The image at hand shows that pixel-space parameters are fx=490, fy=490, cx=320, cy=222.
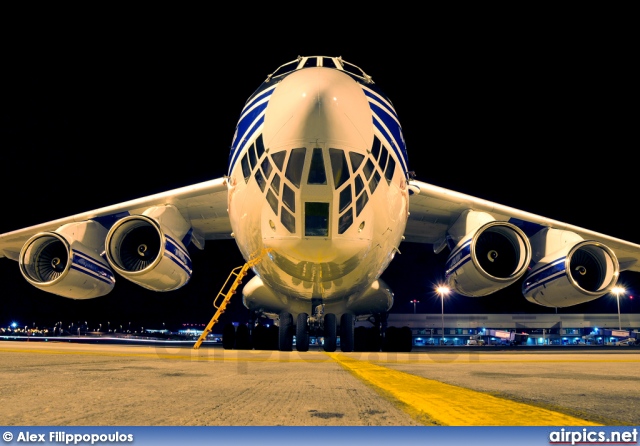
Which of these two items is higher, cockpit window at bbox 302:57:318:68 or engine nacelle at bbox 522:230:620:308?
cockpit window at bbox 302:57:318:68

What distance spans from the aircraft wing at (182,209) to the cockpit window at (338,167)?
3830mm

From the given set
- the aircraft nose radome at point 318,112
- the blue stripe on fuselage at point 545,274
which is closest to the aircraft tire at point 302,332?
the aircraft nose radome at point 318,112

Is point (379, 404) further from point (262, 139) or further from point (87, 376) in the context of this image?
point (262, 139)

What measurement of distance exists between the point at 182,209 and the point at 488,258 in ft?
20.3

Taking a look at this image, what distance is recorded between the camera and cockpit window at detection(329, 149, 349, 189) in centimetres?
594

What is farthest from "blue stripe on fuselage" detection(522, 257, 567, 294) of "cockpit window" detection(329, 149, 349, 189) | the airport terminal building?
the airport terminal building

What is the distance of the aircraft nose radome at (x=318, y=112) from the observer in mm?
5852

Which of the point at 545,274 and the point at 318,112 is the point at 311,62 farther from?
the point at 545,274

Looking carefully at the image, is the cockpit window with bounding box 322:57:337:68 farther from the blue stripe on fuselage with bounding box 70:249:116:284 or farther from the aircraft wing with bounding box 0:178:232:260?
the blue stripe on fuselage with bounding box 70:249:116:284

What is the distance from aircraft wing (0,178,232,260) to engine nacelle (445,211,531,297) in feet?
15.4

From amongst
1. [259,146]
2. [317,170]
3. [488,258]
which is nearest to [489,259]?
[488,258]

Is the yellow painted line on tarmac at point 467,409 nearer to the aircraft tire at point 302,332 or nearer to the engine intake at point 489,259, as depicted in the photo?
the aircraft tire at point 302,332

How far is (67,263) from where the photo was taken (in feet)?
29.3

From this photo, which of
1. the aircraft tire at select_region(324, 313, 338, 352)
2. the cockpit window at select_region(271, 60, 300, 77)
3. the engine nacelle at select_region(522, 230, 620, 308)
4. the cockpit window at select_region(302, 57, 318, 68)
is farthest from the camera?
the engine nacelle at select_region(522, 230, 620, 308)
